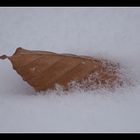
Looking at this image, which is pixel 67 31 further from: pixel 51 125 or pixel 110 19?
pixel 51 125

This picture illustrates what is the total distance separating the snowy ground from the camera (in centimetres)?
91

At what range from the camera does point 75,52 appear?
139cm

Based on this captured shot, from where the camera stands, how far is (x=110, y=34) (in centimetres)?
145

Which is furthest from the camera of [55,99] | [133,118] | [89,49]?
[89,49]

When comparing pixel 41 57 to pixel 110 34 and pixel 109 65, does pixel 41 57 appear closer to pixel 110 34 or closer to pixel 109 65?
pixel 109 65

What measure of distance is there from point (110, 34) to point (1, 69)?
460 millimetres

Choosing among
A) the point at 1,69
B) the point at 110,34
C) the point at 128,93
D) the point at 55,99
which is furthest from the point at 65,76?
the point at 110,34

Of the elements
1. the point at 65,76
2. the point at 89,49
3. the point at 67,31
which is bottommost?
the point at 65,76

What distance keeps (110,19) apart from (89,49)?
0.22 meters

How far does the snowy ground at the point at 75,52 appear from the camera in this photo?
3.00 feet

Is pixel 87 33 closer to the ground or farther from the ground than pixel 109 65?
farther from the ground

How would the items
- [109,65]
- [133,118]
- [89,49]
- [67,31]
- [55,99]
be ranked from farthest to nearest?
[67,31], [89,49], [109,65], [55,99], [133,118]

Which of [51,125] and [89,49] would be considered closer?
[51,125]

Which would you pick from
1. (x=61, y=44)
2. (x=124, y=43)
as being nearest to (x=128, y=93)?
(x=124, y=43)
